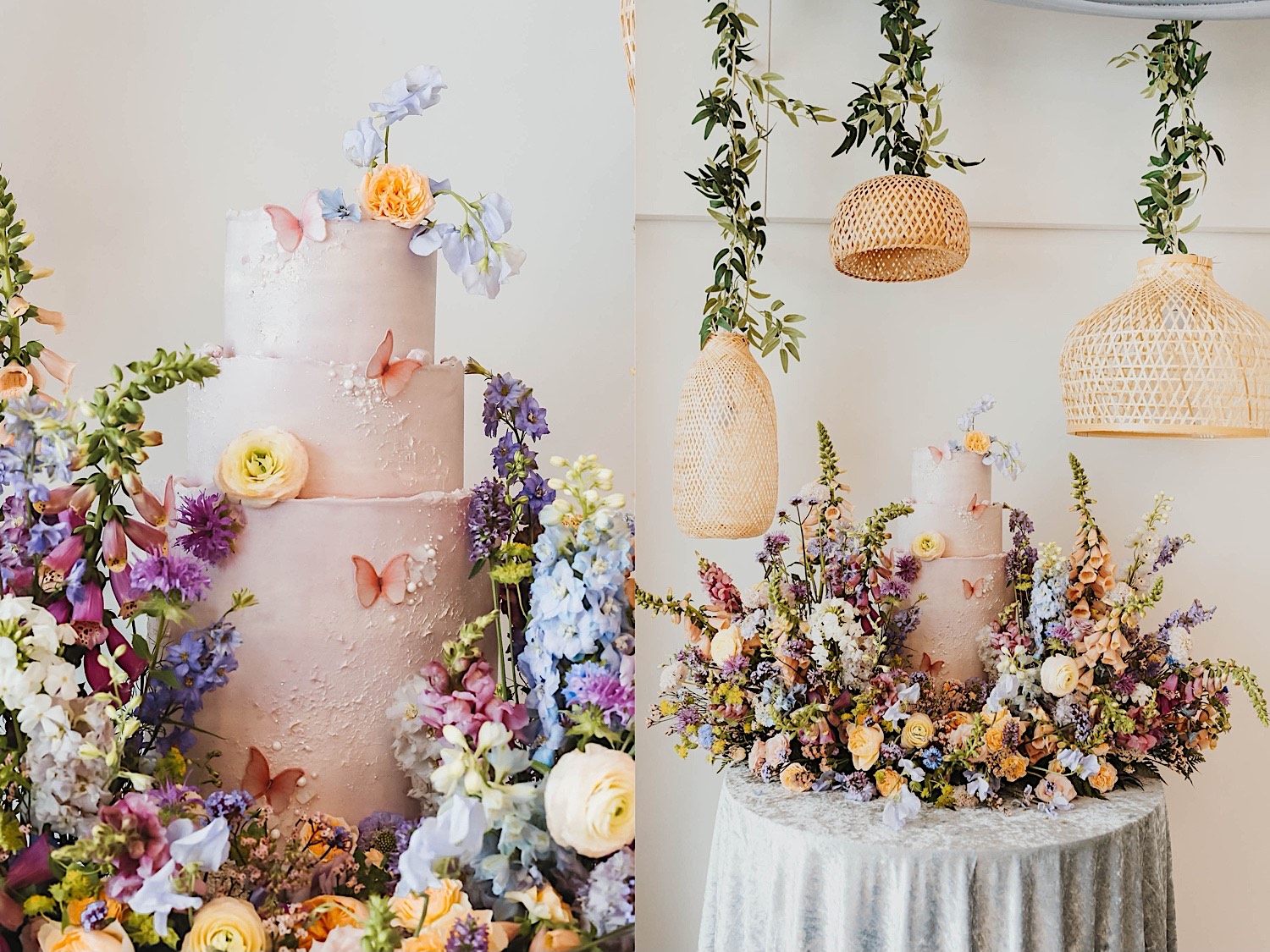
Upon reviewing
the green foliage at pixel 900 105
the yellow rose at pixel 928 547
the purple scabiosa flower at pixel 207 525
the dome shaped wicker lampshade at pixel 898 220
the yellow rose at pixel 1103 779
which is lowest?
the yellow rose at pixel 1103 779

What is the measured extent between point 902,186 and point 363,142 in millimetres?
539

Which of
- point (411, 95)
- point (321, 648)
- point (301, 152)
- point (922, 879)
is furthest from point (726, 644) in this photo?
point (301, 152)

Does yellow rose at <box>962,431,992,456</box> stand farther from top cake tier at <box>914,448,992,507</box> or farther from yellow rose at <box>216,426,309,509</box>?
yellow rose at <box>216,426,309,509</box>

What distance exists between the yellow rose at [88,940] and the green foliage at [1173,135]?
117 centimetres

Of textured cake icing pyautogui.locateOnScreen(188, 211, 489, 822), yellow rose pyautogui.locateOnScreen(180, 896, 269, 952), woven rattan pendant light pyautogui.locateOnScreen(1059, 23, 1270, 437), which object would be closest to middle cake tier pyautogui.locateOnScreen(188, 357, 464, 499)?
textured cake icing pyautogui.locateOnScreen(188, 211, 489, 822)

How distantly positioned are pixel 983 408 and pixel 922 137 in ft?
1.00

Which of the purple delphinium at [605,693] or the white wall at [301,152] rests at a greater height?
the white wall at [301,152]

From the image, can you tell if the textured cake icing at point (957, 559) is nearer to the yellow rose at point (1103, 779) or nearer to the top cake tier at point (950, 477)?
the top cake tier at point (950, 477)

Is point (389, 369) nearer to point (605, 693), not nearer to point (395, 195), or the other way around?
point (395, 195)

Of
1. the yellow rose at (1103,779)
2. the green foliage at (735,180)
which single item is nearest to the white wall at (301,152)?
the green foliage at (735,180)

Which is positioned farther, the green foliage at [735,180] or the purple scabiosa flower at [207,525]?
the green foliage at [735,180]

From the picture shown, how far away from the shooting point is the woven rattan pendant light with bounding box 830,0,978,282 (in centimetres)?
92

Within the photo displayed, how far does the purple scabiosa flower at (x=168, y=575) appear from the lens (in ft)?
2.38

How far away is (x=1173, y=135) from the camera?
100 centimetres
